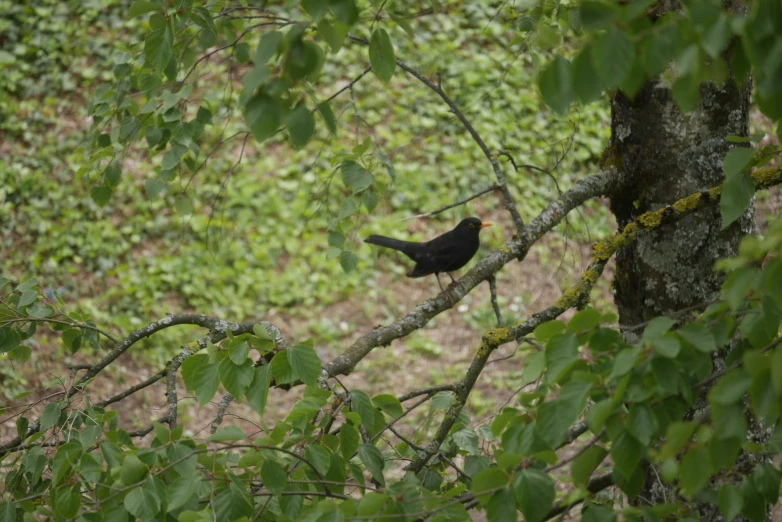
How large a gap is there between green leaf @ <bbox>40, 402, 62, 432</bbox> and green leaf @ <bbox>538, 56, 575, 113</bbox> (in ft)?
5.18

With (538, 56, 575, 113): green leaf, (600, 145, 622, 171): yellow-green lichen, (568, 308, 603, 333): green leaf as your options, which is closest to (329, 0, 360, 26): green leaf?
(538, 56, 575, 113): green leaf

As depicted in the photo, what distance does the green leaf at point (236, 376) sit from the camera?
1507 millimetres

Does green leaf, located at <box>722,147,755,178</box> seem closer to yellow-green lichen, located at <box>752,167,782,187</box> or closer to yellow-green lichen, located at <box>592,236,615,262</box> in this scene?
yellow-green lichen, located at <box>752,167,782,187</box>

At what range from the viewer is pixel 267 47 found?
102 cm

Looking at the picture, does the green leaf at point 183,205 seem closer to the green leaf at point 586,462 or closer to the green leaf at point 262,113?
the green leaf at point 262,113

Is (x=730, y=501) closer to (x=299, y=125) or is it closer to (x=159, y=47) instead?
(x=299, y=125)

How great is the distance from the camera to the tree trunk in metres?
2.53

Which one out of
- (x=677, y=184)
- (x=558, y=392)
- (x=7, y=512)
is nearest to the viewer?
(x=558, y=392)

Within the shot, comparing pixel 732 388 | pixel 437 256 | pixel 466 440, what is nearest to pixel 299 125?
pixel 732 388

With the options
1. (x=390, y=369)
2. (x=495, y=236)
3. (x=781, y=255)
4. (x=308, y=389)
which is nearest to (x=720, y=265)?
(x=781, y=255)

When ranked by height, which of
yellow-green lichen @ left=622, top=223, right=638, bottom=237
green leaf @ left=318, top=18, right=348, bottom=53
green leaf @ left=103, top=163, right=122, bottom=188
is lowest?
yellow-green lichen @ left=622, top=223, right=638, bottom=237

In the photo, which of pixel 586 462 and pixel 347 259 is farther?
pixel 347 259

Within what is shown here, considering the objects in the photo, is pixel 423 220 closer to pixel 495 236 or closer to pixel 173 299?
pixel 495 236

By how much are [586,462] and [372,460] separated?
54 cm
